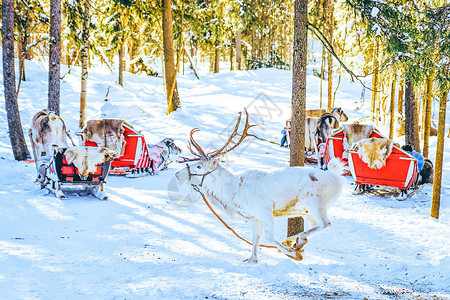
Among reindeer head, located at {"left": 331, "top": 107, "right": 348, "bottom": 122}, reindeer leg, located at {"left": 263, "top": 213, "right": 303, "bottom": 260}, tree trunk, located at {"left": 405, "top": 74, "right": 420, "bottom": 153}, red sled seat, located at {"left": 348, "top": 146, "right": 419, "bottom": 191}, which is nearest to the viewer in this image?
reindeer leg, located at {"left": 263, "top": 213, "right": 303, "bottom": 260}

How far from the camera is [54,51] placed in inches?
527

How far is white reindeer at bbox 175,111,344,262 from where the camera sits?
18.2 ft

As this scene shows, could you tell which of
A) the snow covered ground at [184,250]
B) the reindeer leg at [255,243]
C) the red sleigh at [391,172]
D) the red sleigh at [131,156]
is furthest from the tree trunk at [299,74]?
the red sleigh at [131,156]

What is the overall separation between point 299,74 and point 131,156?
7457 millimetres

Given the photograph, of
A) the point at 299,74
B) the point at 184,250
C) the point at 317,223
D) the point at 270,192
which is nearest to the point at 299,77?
the point at 299,74

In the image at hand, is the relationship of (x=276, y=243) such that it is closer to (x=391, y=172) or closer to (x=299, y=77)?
(x=299, y=77)

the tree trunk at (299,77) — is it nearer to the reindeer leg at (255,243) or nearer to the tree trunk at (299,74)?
the tree trunk at (299,74)

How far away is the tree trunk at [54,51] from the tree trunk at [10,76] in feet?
3.66

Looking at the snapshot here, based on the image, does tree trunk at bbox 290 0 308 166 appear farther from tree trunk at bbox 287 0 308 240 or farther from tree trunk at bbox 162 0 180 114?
tree trunk at bbox 162 0 180 114

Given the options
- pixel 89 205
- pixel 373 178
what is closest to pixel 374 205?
pixel 373 178

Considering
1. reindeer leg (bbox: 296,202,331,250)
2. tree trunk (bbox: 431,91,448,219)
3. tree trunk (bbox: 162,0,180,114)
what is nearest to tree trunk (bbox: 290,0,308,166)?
reindeer leg (bbox: 296,202,331,250)

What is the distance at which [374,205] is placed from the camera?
9703 millimetres

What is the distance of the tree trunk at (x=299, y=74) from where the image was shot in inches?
261

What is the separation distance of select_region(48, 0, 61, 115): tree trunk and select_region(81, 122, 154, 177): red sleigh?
1.93 m
